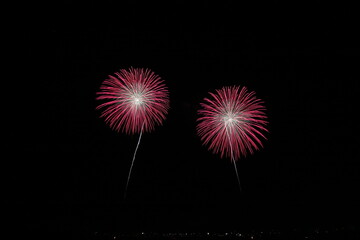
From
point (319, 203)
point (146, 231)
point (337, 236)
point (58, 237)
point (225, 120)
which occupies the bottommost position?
point (58, 237)

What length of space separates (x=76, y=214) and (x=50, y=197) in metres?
2.84

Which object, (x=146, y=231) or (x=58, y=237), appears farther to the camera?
(x=146, y=231)

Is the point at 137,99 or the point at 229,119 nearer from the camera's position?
the point at 137,99

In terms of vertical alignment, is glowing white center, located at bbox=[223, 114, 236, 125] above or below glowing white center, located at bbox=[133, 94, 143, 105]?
below

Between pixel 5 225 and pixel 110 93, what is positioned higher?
pixel 110 93

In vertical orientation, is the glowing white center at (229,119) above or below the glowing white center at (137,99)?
below

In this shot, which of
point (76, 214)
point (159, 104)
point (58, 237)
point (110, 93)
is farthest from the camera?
point (76, 214)

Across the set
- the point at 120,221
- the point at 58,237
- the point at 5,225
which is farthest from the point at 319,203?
the point at 5,225

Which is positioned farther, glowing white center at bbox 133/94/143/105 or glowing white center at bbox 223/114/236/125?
glowing white center at bbox 223/114/236/125

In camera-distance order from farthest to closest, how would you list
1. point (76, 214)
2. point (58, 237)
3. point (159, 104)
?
point (76, 214) → point (58, 237) → point (159, 104)

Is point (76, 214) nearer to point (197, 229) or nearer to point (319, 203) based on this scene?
point (197, 229)

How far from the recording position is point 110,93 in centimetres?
803

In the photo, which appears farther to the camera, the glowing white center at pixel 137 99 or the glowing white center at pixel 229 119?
the glowing white center at pixel 229 119

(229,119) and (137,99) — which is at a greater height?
(137,99)
